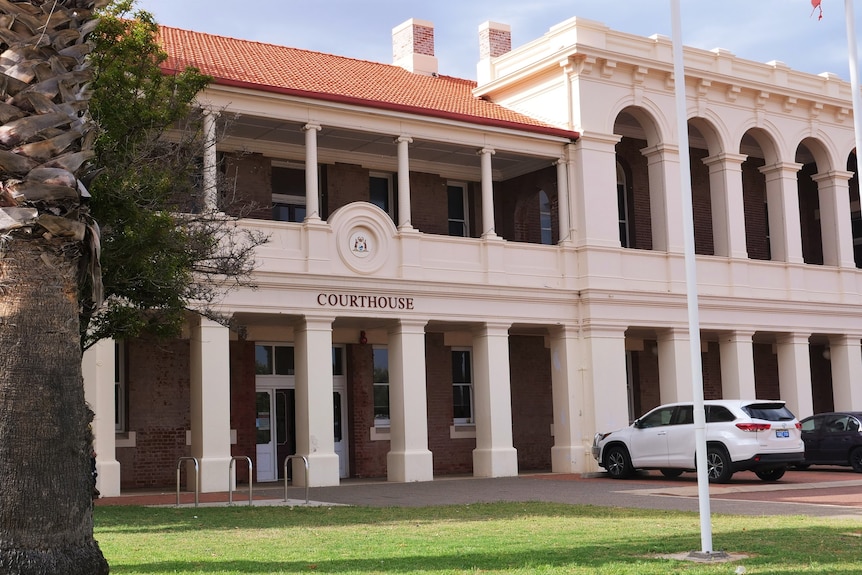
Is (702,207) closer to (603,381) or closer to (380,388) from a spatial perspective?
(603,381)

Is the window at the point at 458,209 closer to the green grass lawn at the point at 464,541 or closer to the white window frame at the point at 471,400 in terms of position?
the white window frame at the point at 471,400

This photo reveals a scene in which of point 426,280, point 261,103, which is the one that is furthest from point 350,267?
point 261,103

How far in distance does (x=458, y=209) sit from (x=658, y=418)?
914 cm

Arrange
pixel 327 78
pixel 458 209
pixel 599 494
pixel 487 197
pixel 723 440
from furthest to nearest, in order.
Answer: pixel 458 209
pixel 487 197
pixel 327 78
pixel 723 440
pixel 599 494

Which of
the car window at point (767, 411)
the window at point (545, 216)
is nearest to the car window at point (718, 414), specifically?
the car window at point (767, 411)

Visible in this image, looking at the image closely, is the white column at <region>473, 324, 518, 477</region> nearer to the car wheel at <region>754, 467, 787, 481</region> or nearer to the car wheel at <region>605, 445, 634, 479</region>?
the car wheel at <region>605, 445, 634, 479</region>

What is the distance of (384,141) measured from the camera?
85.3 feet

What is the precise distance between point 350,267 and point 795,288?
43.9 ft

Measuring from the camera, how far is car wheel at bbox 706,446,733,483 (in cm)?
2102

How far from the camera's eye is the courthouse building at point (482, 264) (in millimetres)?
22891

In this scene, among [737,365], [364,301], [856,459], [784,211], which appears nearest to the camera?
[364,301]

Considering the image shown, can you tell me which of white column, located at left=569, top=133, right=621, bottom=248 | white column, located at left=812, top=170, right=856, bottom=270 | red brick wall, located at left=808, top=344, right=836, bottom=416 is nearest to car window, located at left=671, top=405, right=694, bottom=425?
white column, located at left=569, top=133, right=621, bottom=248

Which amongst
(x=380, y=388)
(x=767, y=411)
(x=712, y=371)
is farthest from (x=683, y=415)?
(x=712, y=371)

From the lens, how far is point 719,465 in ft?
69.7
